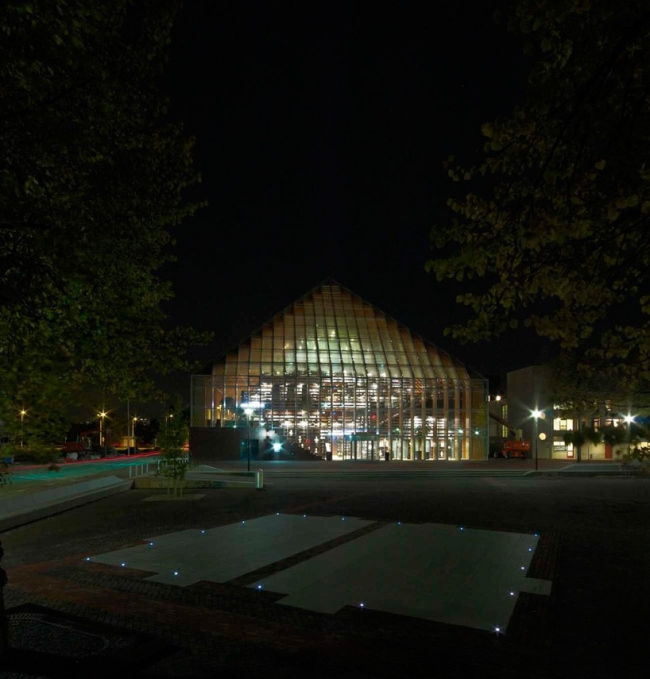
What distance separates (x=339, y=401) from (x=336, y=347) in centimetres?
504

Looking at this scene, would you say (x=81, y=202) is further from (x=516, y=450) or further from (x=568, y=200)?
(x=516, y=450)

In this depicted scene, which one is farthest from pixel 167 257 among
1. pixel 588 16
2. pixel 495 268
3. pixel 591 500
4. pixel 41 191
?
pixel 591 500

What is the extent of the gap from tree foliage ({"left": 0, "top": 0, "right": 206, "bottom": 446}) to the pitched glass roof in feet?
123

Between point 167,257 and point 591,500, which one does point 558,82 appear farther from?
point 591,500

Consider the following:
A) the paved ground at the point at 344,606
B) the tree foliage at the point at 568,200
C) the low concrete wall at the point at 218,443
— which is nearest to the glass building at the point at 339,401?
the low concrete wall at the point at 218,443

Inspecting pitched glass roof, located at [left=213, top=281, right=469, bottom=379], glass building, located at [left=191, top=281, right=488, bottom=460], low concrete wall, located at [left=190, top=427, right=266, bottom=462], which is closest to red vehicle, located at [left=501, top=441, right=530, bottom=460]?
glass building, located at [left=191, top=281, right=488, bottom=460]

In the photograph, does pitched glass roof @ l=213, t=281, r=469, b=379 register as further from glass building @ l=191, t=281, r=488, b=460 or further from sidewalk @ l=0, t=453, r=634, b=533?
sidewalk @ l=0, t=453, r=634, b=533

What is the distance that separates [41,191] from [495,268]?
19.3 ft

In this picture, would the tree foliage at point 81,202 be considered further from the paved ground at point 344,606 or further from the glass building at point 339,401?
the glass building at point 339,401

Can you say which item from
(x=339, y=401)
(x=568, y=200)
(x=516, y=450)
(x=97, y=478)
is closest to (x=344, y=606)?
(x=568, y=200)

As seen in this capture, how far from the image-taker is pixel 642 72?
15.6ft

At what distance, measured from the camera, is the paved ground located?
662cm

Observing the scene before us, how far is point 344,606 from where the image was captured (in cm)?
843

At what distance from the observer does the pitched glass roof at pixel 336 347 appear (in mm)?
48188
